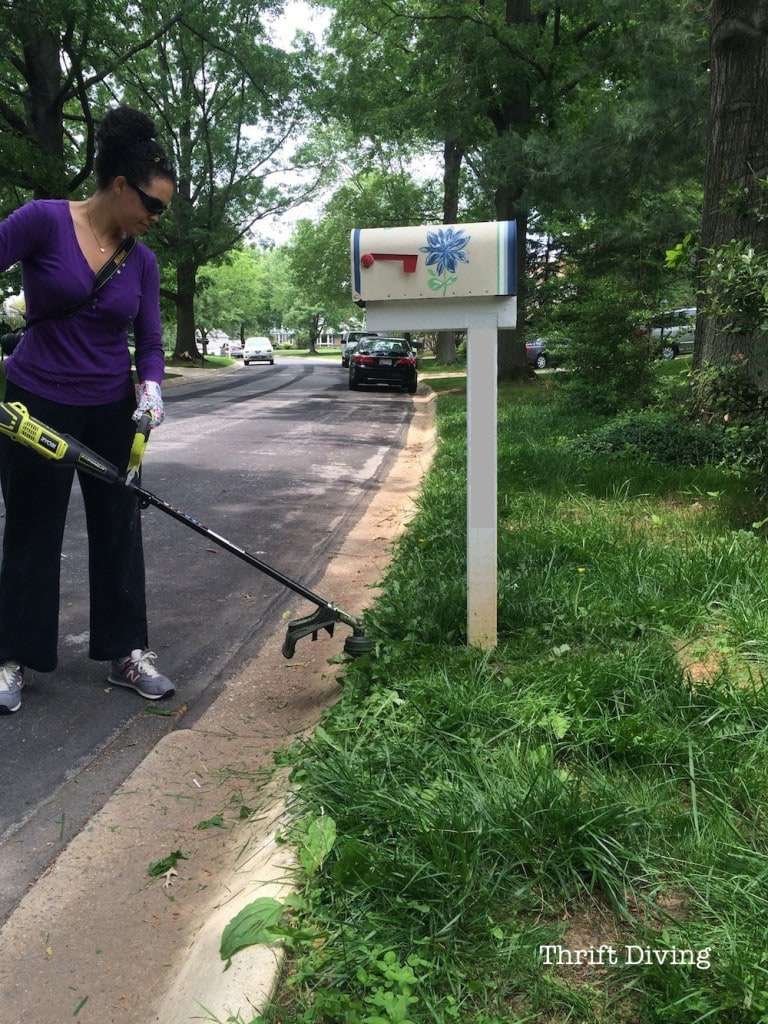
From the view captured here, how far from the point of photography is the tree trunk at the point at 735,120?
638 cm

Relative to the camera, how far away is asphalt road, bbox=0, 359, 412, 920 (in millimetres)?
2646

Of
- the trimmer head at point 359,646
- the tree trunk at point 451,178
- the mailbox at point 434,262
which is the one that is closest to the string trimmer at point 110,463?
the trimmer head at point 359,646

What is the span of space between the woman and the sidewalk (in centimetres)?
55

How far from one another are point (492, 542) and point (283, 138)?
32.4m

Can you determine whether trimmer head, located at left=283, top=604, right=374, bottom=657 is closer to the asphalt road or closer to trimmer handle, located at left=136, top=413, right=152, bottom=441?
the asphalt road

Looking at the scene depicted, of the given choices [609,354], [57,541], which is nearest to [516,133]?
[609,354]

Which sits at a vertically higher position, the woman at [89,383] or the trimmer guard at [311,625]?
the woman at [89,383]

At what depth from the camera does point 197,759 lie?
9.55ft

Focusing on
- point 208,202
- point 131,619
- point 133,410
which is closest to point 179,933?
point 131,619

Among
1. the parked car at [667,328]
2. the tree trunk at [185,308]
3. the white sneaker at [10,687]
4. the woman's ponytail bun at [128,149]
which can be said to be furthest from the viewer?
the tree trunk at [185,308]

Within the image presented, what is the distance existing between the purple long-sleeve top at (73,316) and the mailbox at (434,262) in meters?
0.83

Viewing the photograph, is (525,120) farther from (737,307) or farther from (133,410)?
(133,410)

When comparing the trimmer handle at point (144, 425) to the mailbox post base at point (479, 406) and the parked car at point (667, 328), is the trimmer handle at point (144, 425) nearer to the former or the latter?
the mailbox post base at point (479, 406)

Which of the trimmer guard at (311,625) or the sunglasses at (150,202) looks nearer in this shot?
the sunglasses at (150,202)
